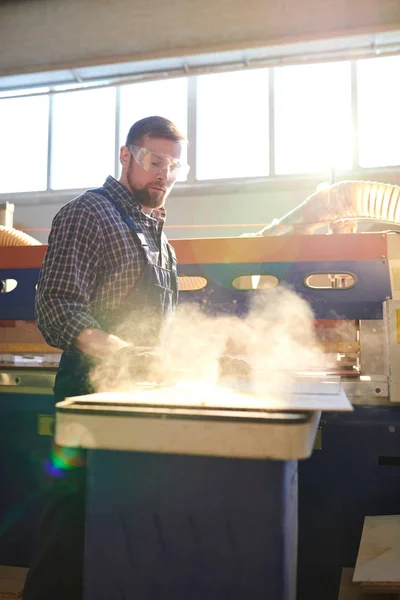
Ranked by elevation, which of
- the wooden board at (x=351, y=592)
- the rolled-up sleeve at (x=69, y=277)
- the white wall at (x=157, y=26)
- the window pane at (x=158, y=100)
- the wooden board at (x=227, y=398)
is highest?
the window pane at (x=158, y=100)

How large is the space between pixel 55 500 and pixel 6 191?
5411 mm

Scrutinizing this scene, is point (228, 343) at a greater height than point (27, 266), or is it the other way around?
point (27, 266)

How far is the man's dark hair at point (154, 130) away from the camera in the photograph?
1.50 m

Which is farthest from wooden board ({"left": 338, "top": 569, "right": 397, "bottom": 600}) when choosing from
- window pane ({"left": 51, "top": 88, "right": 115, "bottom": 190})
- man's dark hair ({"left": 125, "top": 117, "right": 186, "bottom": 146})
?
window pane ({"left": 51, "top": 88, "right": 115, "bottom": 190})

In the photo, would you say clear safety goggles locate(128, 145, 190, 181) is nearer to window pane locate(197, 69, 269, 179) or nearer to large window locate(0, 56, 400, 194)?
large window locate(0, 56, 400, 194)

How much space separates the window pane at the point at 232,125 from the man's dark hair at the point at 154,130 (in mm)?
3876

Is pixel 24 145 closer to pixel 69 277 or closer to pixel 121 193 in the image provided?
pixel 121 193

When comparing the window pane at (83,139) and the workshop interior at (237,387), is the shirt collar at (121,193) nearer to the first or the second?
the workshop interior at (237,387)

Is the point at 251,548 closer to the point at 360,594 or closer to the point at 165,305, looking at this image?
the point at 360,594

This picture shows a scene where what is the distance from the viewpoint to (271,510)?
762 millimetres

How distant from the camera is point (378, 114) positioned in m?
4.94

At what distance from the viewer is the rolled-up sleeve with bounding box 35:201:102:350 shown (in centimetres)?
118

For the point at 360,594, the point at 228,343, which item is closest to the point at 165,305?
the point at 228,343

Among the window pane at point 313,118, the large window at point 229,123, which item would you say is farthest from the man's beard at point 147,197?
the window pane at point 313,118
